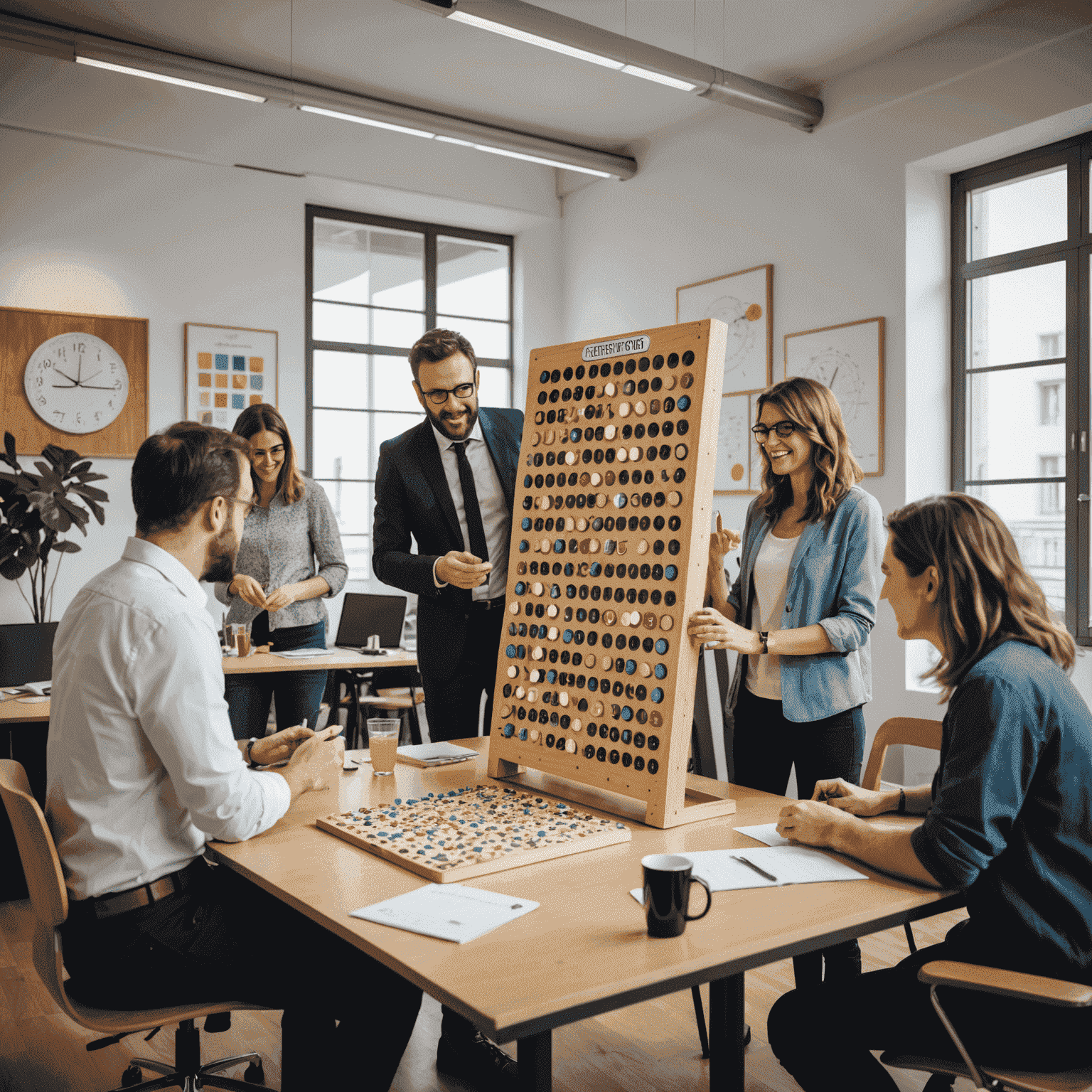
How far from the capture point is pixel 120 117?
18.1 ft

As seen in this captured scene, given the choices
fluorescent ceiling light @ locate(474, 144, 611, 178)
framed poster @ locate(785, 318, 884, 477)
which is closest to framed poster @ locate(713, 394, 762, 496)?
framed poster @ locate(785, 318, 884, 477)

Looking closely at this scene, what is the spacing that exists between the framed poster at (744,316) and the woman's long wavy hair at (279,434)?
2551 mm

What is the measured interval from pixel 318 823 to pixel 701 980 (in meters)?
0.81

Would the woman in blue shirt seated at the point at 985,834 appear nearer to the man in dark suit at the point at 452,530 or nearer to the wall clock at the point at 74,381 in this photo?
the man in dark suit at the point at 452,530

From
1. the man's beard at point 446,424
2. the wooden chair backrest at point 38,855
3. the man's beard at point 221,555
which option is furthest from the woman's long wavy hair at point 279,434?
the wooden chair backrest at point 38,855

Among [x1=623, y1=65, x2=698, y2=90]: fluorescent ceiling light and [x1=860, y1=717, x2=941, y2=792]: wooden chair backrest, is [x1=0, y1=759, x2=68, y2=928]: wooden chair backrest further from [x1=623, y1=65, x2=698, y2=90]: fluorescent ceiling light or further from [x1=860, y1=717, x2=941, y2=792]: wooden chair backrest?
[x1=623, y1=65, x2=698, y2=90]: fluorescent ceiling light

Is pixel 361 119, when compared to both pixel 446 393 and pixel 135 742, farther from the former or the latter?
pixel 135 742

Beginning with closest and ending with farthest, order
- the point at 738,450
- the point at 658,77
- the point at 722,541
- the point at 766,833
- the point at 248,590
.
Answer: the point at 766,833
the point at 722,541
the point at 248,590
the point at 658,77
the point at 738,450

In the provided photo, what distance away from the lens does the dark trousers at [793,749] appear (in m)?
2.27

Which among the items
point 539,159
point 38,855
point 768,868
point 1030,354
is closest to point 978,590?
point 768,868

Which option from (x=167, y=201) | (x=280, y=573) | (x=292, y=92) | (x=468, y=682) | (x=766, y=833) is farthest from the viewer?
(x=167, y=201)

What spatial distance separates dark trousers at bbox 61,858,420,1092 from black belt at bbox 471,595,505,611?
36.0 inches

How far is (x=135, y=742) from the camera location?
1.62m

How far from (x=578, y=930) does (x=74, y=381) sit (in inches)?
205
